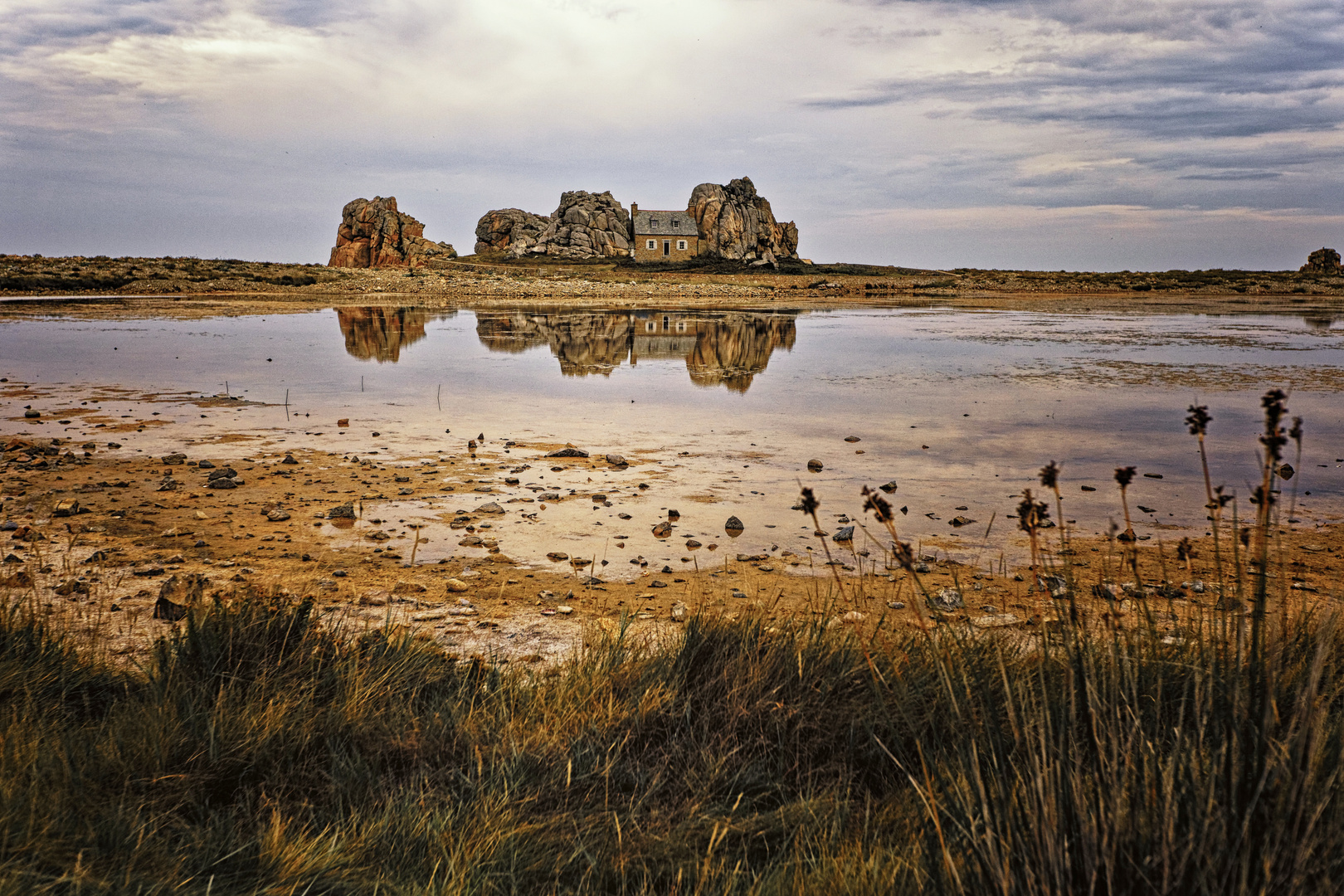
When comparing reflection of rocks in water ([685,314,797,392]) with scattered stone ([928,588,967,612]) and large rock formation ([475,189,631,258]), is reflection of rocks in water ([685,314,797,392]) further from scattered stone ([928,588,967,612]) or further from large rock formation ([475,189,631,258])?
large rock formation ([475,189,631,258])

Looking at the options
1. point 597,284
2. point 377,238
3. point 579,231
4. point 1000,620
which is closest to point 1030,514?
point 1000,620

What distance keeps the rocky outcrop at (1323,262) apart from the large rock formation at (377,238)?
102 m

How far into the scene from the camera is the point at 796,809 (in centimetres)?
292

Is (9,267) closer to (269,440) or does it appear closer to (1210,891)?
(269,440)

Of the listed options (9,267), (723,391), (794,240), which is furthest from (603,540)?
(794,240)

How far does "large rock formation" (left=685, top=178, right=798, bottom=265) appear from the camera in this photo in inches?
4235

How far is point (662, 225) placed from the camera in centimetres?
10862

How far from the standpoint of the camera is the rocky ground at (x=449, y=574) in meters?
4.62

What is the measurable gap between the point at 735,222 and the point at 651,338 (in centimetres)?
8913

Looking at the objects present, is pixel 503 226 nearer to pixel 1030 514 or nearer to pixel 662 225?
pixel 662 225

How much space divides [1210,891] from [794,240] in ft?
423

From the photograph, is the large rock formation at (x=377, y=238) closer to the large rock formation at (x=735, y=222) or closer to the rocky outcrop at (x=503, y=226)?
the rocky outcrop at (x=503, y=226)

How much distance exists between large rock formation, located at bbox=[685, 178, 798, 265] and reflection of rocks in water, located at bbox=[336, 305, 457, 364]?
7188 centimetres

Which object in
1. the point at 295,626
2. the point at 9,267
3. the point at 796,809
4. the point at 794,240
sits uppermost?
the point at 794,240
